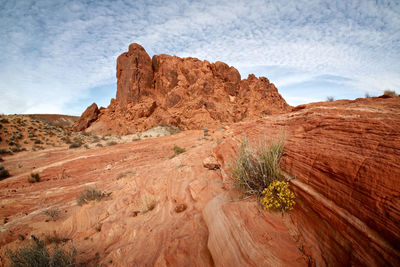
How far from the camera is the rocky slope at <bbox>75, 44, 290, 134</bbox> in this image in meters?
26.2

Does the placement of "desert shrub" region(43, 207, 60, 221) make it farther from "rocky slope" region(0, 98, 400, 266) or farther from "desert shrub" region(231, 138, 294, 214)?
"desert shrub" region(231, 138, 294, 214)

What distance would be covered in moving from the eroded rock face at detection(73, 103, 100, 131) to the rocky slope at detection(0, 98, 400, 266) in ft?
94.3

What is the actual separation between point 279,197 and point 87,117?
3548 cm

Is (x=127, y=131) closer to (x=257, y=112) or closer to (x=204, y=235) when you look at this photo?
(x=257, y=112)

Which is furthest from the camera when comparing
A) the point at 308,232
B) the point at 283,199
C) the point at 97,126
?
the point at 97,126

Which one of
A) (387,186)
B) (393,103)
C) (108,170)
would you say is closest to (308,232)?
(387,186)

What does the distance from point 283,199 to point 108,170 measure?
9.62 m

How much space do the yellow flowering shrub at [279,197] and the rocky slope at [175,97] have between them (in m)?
21.9

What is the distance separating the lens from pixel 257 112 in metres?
30.1

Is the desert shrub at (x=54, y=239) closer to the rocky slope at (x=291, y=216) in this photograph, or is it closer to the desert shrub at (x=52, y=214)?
the rocky slope at (x=291, y=216)

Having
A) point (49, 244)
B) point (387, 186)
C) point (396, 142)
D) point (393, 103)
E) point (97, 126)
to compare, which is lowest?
point (49, 244)

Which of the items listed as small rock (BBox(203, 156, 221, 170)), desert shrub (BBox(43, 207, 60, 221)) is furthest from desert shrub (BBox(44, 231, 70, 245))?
small rock (BBox(203, 156, 221, 170))

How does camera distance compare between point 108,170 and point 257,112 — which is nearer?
point 108,170

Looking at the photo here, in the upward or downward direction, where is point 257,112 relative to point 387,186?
upward
